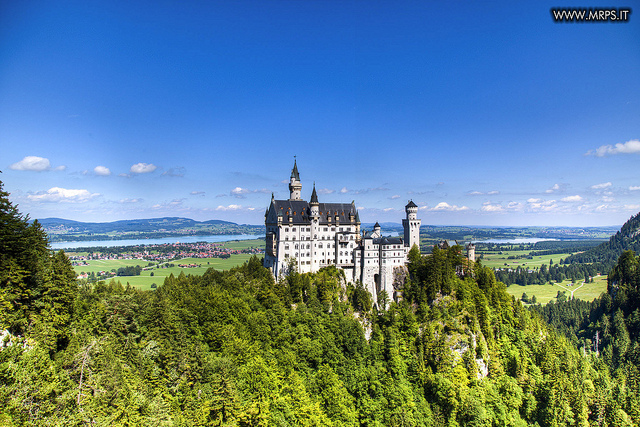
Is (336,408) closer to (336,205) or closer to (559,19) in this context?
(336,205)

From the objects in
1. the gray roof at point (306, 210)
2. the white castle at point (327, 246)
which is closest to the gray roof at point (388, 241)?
the white castle at point (327, 246)

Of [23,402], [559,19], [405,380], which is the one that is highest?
[559,19]

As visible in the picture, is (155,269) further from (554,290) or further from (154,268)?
(554,290)

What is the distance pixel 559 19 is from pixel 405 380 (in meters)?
50.0

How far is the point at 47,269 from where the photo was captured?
3597 centimetres

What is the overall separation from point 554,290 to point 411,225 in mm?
149003

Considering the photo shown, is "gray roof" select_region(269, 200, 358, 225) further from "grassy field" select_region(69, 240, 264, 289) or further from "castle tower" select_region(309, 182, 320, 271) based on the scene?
"grassy field" select_region(69, 240, 264, 289)

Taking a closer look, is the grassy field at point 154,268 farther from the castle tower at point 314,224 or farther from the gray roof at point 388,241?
the gray roof at point 388,241

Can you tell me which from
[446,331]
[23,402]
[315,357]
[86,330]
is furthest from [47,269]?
[446,331]

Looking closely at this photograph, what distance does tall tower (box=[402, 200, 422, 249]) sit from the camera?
7456cm

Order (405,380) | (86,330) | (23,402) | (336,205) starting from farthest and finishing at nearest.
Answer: (336,205) → (405,380) → (86,330) → (23,402)

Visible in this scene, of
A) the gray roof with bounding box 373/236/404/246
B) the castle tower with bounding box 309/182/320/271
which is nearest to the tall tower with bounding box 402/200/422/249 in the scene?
the gray roof with bounding box 373/236/404/246

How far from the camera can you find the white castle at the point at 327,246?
69600mm

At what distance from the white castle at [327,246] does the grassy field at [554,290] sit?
122 metres
